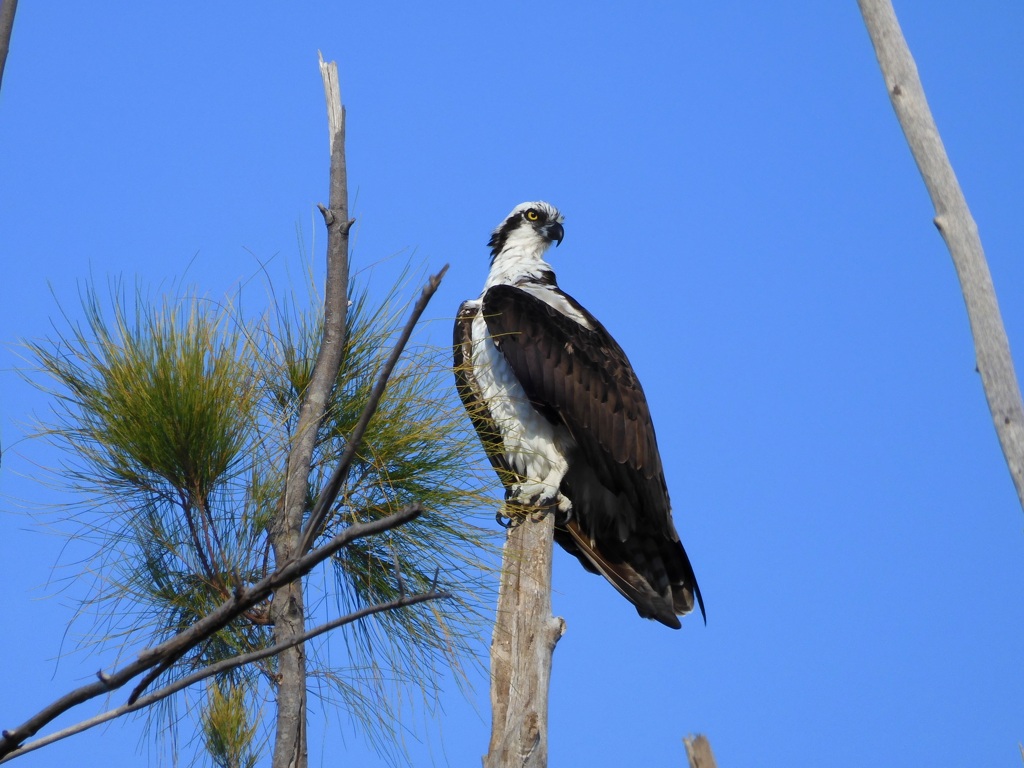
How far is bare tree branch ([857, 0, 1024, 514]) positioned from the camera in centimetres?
276

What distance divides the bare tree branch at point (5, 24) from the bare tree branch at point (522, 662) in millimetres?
2026

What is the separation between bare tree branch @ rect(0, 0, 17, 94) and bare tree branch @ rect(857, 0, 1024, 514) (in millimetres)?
2213

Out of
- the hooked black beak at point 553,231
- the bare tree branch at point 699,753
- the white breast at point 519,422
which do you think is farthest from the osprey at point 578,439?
the bare tree branch at point 699,753

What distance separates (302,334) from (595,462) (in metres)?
1.96

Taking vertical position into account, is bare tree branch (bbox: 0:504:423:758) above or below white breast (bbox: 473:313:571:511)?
below

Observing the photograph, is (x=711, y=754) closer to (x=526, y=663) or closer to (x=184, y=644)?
(x=526, y=663)

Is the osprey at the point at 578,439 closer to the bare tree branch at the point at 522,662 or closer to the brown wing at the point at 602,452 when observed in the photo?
the brown wing at the point at 602,452

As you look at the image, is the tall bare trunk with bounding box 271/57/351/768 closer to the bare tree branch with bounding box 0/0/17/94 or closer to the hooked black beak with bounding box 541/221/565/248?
the bare tree branch with bounding box 0/0/17/94

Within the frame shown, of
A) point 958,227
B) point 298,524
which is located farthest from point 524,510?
point 958,227

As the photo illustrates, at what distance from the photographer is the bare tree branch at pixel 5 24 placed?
2285mm

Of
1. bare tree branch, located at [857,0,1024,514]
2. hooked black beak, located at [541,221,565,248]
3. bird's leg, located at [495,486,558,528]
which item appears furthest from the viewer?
hooked black beak, located at [541,221,565,248]

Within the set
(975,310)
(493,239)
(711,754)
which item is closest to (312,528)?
(711,754)

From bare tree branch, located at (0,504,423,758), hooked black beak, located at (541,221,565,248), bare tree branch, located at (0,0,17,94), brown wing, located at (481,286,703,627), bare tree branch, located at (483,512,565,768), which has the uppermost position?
hooked black beak, located at (541,221,565,248)

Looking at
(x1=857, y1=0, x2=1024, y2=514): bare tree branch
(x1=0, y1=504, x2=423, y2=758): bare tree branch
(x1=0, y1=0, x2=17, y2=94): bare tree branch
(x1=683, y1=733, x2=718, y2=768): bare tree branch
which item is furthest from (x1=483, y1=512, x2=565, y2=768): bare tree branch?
(x1=0, y1=0, x2=17, y2=94): bare tree branch
